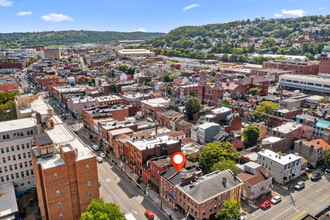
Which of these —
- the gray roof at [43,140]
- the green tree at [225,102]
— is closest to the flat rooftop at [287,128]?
the green tree at [225,102]

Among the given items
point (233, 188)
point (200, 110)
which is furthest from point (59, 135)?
point (200, 110)

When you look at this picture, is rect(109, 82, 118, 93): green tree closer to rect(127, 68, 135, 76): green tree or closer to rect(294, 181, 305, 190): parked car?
rect(127, 68, 135, 76): green tree

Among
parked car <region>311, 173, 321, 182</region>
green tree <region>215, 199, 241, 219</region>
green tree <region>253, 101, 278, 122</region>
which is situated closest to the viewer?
green tree <region>215, 199, 241, 219</region>

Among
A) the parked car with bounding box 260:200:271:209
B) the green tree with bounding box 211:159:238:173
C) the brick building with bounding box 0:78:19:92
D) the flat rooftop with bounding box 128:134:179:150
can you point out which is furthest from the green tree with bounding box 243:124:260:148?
the brick building with bounding box 0:78:19:92

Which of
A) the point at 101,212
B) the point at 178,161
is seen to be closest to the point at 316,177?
the point at 178,161

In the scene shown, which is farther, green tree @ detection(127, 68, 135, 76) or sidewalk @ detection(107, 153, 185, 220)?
green tree @ detection(127, 68, 135, 76)

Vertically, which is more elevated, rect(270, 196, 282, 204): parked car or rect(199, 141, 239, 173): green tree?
rect(199, 141, 239, 173): green tree

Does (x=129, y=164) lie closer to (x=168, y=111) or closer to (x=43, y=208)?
(x=43, y=208)
